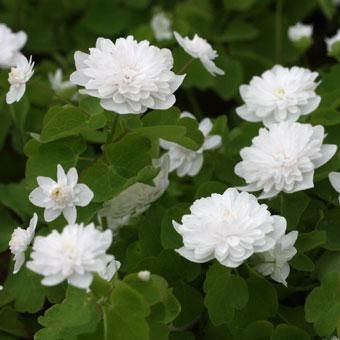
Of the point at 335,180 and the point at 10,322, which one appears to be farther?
the point at 10,322

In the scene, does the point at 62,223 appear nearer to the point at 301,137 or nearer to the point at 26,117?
the point at 301,137

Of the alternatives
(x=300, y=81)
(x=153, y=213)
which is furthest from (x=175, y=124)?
(x=300, y=81)

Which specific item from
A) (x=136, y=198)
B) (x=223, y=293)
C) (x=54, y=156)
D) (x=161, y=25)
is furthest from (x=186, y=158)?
(x=161, y=25)

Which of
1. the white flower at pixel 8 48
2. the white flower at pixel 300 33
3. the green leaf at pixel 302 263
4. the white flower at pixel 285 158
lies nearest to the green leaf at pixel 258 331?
the green leaf at pixel 302 263

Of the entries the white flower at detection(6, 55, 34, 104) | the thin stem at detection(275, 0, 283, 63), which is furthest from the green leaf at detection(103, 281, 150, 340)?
the thin stem at detection(275, 0, 283, 63)

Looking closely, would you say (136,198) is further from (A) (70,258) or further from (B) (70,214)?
(A) (70,258)

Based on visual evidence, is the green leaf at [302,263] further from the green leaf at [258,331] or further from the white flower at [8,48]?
the white flower at [8,48]
